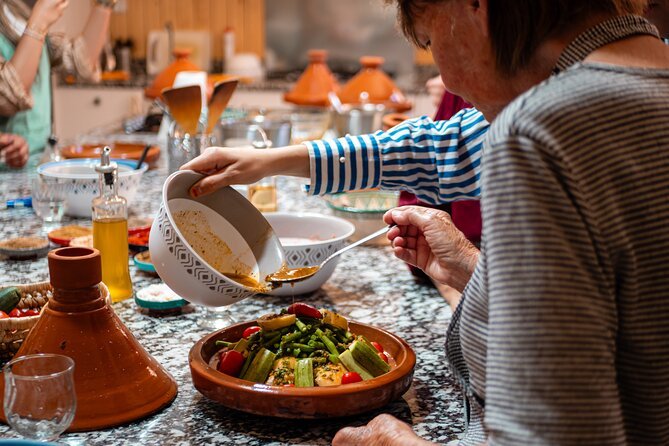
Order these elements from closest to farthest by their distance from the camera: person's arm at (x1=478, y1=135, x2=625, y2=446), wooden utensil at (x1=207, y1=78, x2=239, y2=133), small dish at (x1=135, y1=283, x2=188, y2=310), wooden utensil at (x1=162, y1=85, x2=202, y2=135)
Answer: person's arm at (x1=478, y1=135, x2=625, y2=446) < small dish at (x1=135, y1=283, x2=188, y2=310) < wooden utensil at (x1=162, y1=85, x2=202, y2=135) < wooden utensil at (x1=207, y1=78, x2=239, y2=133)

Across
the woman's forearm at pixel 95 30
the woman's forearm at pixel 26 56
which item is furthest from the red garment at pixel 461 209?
the woman's forearm at pixel 95 30

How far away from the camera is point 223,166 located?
4.95ft

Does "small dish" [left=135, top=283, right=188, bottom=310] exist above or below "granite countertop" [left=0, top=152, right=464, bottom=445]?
above

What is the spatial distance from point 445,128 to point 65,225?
1.20 m

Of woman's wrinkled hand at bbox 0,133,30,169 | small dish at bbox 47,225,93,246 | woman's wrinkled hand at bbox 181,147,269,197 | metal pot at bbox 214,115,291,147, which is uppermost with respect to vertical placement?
woman's wrinkled hand at bbox 181,147,269,197

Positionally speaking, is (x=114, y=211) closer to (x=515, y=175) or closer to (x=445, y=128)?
(x=445, y=128)

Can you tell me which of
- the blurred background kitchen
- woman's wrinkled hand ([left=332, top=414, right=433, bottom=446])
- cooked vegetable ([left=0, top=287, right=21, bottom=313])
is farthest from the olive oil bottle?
the blurred background kitchen

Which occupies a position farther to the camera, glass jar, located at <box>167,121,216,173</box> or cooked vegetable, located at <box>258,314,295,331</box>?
glass jar, located at <box>167,121,216,173</box>

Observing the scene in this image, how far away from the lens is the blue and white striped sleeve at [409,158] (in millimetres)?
1589

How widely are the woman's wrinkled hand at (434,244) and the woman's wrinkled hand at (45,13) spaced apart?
87.8 inches

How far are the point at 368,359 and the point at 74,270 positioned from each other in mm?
469

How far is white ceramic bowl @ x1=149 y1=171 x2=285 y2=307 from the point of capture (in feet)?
4.43

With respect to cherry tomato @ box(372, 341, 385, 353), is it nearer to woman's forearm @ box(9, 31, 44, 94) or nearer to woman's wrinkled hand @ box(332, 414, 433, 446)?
woman's wrinkled hand @ box(332, 414, 433, 446)

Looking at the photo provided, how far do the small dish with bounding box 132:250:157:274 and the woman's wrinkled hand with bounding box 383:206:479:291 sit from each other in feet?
2.15
